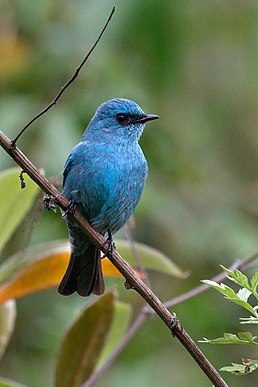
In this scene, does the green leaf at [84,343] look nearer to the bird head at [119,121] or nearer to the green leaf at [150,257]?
the green leaf at [150,257]

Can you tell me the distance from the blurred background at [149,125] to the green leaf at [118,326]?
88cm

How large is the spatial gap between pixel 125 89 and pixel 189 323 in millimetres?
1359

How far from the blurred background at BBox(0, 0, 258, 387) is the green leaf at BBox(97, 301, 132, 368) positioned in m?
0.88

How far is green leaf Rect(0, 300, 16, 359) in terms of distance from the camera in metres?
3.31

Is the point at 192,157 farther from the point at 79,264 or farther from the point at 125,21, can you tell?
the point at 79,264

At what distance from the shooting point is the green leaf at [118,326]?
11.6 ft

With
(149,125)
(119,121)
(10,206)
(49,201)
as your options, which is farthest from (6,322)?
(149,125)

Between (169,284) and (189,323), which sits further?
(169,284)

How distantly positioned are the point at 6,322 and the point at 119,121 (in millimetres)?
1184

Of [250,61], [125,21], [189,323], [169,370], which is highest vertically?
[125,21]

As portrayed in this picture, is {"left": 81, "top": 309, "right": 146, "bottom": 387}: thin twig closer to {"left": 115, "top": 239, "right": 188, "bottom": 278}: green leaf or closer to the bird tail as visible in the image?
{"left": 115, "top": 239, "right": 188, "bottom": 278}: green leaf

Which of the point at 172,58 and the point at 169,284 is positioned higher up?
the point at 172,58

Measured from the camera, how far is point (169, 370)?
5.02 meters

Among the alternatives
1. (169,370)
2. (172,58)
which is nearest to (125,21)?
(172,58)
